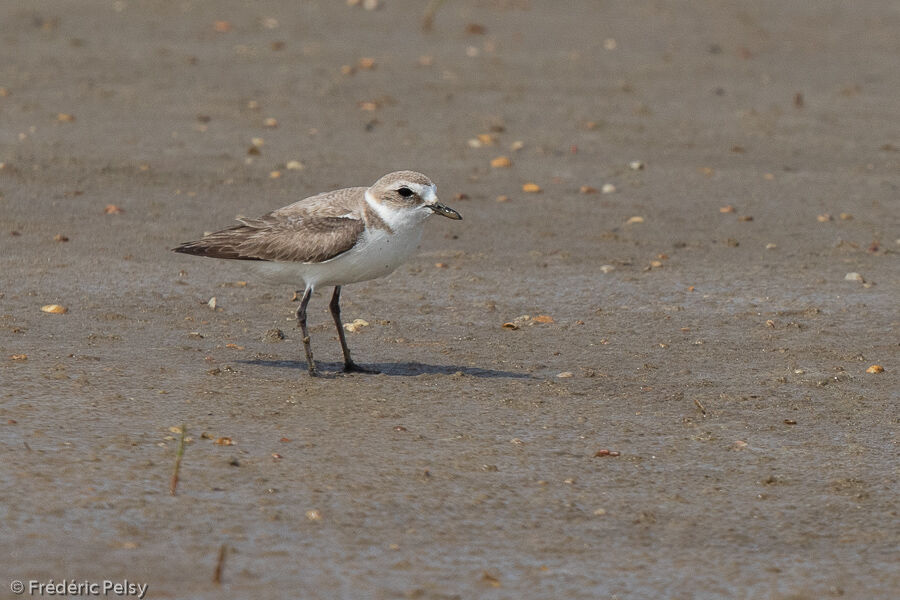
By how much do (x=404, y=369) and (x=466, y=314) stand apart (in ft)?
4.26

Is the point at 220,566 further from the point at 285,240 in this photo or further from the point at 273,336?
the point at 273,336

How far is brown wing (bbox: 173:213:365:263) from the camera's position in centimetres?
694

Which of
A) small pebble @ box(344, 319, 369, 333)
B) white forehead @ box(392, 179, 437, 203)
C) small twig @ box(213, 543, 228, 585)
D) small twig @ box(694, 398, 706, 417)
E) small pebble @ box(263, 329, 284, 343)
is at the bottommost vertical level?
small pebble @ box(344, 319, 369, 333)

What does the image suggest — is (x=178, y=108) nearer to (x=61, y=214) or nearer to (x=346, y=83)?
(x=346, y=83)

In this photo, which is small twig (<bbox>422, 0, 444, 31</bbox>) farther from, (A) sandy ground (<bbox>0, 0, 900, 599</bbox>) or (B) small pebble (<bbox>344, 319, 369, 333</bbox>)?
(B) small pebble (<bbox>344, 319, 369, 333</bbox>)

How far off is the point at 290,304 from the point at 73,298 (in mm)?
1332

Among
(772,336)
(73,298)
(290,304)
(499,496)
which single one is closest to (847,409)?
(772,336)

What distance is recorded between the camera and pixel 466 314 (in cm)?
846

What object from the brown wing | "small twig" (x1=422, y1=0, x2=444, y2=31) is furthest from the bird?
"small twig" (x1=422, y1=0, x2=444, y2=31)

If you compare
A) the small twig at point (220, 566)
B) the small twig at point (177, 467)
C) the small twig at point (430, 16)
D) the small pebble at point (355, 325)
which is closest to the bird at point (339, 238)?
the small pebble at point (355, 325)

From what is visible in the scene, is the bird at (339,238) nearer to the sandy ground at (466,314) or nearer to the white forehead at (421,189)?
the white forehead at (421,189)

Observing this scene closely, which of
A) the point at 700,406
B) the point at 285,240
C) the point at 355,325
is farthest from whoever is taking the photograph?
the point at 355,325

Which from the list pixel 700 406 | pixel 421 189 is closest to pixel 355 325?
pixel 421 189

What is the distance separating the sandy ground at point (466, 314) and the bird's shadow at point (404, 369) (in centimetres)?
3
